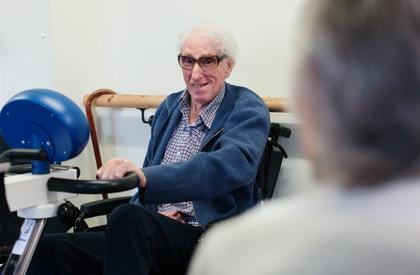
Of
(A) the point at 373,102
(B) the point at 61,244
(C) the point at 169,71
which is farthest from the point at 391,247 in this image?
(C) the point at 169,71

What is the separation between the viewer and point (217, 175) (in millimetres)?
1555

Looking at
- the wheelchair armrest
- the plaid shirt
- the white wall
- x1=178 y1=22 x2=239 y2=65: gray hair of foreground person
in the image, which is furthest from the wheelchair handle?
the white wall

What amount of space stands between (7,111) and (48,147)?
0.51 feet

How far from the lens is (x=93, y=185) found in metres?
1.21

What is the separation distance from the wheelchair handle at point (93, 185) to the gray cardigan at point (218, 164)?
5.6 inches

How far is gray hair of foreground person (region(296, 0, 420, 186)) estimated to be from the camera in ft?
1.66

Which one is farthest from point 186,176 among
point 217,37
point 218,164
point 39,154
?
point 217,37

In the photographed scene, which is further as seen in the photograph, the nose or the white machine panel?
the nose

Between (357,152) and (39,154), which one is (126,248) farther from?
(357,152)

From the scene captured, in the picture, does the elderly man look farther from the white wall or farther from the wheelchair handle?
the white wall

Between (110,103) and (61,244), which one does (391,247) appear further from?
(110,103)

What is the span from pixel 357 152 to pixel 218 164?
1.04 meters

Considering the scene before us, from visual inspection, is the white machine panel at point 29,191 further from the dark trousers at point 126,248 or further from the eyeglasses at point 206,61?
the eyeglasses at point 206,61

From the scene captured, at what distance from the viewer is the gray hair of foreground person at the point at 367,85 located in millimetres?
506
